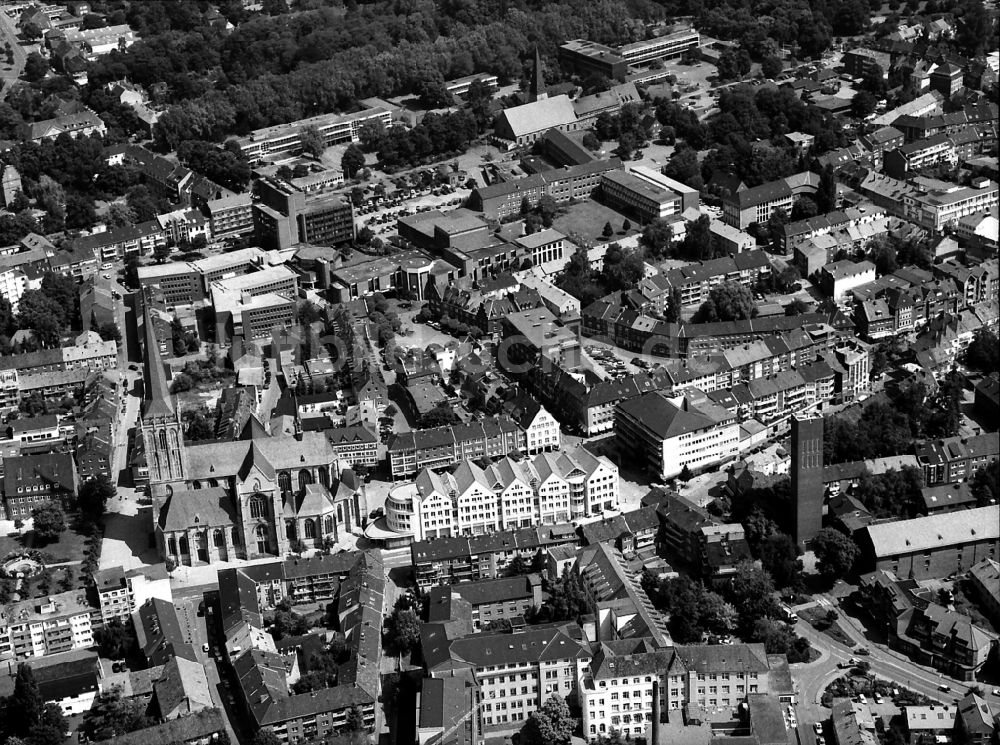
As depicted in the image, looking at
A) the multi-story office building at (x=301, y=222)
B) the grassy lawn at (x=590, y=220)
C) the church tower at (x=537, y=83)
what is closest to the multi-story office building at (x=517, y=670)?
the grassy lawn at (x=590, y=220)

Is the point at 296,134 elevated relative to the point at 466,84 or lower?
lower

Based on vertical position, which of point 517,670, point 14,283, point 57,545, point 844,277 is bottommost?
point 57,545

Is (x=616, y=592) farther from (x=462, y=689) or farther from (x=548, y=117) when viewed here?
(x=548, y=117)

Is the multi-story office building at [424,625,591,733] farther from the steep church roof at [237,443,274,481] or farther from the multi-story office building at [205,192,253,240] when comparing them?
the multi-story office building at [205,192,253,240]

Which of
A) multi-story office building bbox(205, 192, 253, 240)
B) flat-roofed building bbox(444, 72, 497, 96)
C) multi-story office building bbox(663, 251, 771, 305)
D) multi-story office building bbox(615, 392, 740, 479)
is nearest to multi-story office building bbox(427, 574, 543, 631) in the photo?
multi-story office building bbox(615, 392, 740, 479)

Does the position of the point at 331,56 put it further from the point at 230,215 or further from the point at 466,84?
the point at 230,215

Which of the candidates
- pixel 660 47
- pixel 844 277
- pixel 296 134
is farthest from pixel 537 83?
pixel 844 277
